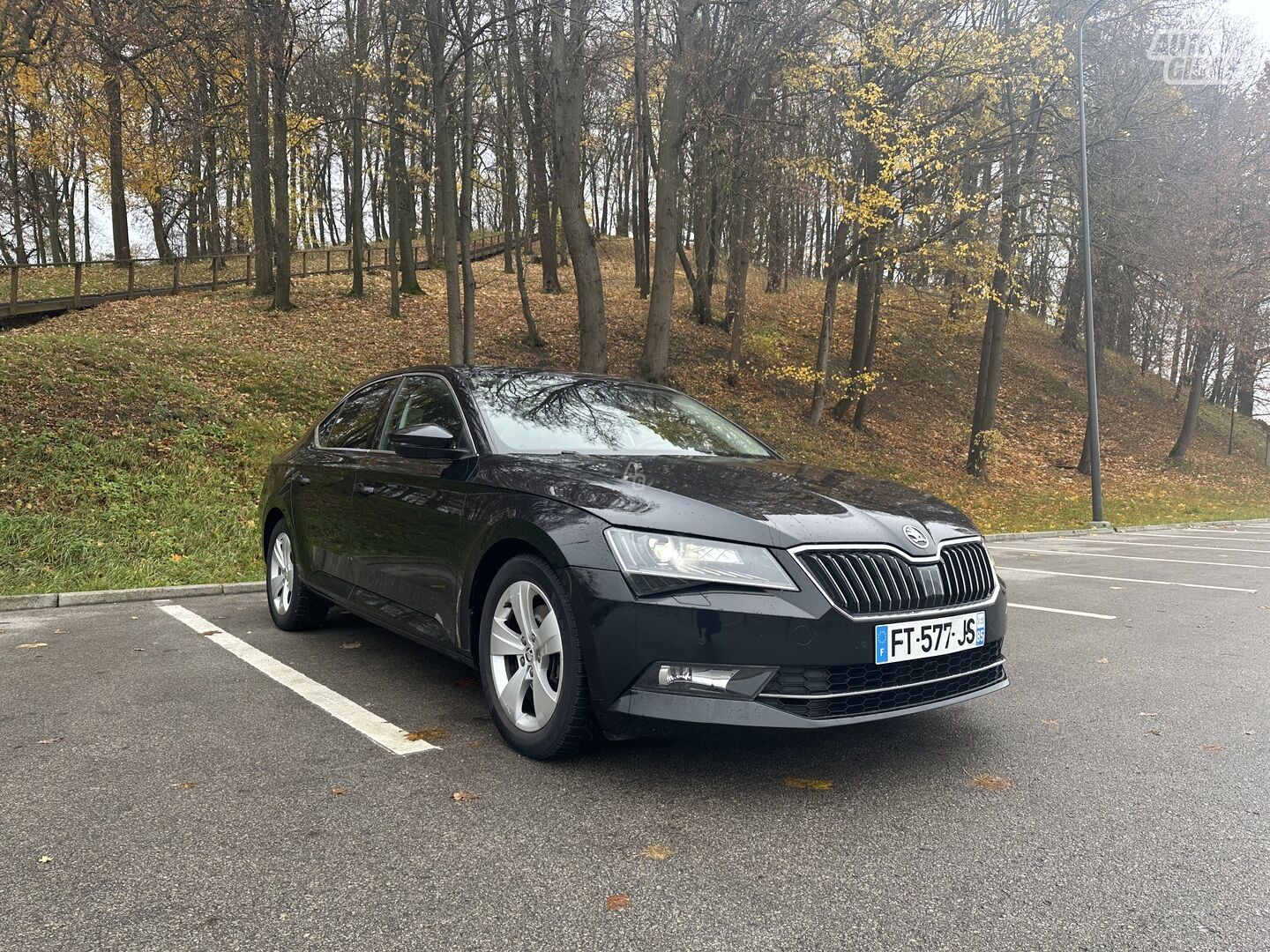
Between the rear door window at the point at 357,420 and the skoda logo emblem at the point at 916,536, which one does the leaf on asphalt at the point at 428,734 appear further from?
the skoda logo emblem at the point at 916,536

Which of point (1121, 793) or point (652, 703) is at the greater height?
point (652, 703)

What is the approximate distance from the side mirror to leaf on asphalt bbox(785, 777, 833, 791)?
1.96 m

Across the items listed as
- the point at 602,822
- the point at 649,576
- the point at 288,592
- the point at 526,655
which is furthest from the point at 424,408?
the point at 602,822

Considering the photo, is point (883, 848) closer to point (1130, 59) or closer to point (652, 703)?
point (652, 703)

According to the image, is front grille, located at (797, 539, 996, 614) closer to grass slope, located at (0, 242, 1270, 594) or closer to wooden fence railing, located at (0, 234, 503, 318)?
grass slope, located at (0, 242, 1270, 594)

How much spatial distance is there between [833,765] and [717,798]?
57cm

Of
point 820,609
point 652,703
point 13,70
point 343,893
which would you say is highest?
point 13,70

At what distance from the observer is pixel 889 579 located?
3.06 metres

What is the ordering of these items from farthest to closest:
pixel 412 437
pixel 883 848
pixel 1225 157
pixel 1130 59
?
pixel 1225 157 < pixel 1130 59 < pixel 412 437 < pixel 883 848

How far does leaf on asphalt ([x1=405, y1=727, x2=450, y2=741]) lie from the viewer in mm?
3535

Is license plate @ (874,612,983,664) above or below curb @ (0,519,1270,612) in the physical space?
above

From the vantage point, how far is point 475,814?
9.22 feet

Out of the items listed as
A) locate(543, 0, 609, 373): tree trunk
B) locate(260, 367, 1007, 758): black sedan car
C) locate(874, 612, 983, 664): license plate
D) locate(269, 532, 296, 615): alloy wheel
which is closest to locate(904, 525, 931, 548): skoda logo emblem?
locate(260, 367, 1007, 758): black sedan car

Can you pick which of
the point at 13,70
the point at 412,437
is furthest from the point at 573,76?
the point at 412,437
